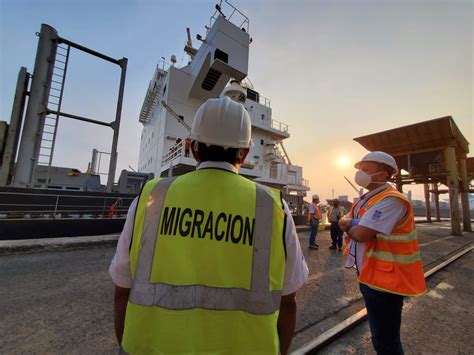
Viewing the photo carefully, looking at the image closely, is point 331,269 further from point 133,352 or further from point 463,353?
point 133,352

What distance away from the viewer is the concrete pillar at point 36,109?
7004mm

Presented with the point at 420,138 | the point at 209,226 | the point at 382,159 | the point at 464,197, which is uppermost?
the point at 420,138

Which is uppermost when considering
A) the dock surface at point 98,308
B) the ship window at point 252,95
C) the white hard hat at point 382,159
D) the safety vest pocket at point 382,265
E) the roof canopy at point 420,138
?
the ship window at point 252,95

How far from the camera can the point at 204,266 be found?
0.87 metres

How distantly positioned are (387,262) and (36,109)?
10.1m

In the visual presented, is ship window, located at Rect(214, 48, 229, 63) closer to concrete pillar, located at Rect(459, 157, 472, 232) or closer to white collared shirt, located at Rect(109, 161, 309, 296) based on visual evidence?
white collared shirt, located at Rect(109, 161, 309, 296)

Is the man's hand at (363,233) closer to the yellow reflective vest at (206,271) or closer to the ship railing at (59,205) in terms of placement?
the yellow reflective vest at (206,271)

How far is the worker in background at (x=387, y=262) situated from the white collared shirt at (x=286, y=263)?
114 cm

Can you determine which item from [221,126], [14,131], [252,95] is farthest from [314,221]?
[252,95]

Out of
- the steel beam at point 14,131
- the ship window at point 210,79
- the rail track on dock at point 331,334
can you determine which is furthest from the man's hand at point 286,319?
the ship window at point 210,79

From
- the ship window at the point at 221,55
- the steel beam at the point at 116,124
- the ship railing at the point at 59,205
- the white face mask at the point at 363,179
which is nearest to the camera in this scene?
the white face mask at the point at 363,179

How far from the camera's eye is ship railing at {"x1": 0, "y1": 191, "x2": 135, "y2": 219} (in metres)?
6.01

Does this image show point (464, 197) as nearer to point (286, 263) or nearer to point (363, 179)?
point (363, 179)

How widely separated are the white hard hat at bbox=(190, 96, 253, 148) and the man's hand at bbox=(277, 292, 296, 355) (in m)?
0.82
